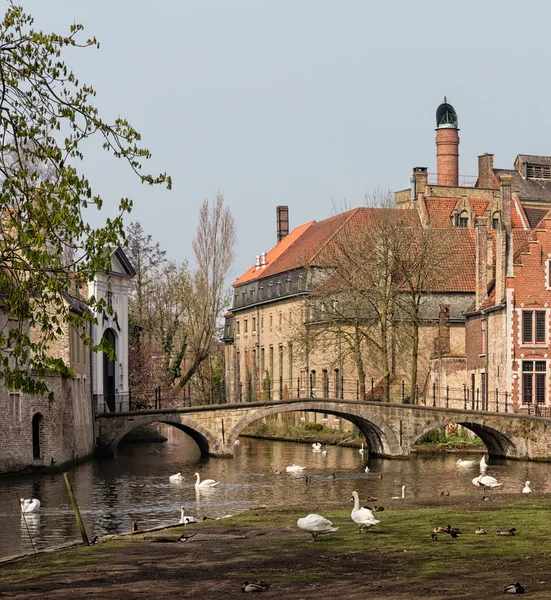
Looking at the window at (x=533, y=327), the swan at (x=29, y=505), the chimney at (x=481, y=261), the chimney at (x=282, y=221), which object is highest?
the chimney at (x=282, y=221)

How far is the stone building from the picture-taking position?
38906 mm

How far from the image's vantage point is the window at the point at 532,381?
49219mm

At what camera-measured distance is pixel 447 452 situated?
166 ft

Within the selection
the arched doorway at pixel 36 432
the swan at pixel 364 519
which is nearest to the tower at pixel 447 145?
the arched doorway at pixel 36 432

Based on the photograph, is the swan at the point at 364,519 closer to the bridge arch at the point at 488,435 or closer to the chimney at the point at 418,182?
the bridge arch at the point at 488,435

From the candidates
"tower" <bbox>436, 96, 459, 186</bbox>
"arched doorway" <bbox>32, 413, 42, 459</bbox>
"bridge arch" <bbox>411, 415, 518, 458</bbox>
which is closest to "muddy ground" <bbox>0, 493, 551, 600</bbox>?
"arched doorway" <bbox>32, 413, 42, 459</bbox>

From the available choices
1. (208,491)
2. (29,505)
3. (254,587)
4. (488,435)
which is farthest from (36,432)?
(254,587)

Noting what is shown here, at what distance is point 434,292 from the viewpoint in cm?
6000

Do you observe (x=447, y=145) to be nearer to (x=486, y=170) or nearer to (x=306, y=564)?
(x=486, y=170)

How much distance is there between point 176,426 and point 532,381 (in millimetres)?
13989

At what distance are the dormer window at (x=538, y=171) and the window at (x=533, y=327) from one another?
30.8 m

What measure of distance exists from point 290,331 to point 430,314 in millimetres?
12535

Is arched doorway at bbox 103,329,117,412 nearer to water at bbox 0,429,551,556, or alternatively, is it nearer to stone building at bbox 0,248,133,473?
stone building at bbox 0,248,133,473

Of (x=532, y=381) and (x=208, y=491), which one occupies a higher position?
(x=532, y=381)
